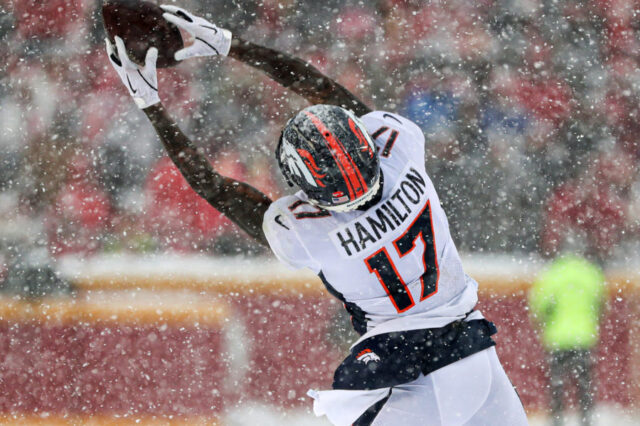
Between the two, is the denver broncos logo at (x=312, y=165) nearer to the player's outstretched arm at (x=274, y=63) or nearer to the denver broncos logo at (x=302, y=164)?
the denver broncos logo at (x=302, y=164)

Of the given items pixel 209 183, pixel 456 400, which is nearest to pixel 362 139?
pixel 209 183

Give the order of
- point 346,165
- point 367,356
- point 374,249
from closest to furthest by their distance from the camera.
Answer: point 346,165 < point 374,249 < point 367,356

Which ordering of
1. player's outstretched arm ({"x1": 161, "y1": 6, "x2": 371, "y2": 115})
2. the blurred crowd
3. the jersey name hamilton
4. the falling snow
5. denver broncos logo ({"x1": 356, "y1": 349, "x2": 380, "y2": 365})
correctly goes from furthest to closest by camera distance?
the blurred crowd, the falling snow, player's outstretched arm ({"x1": 161, "y1": 6, "x2": 371, "y2": 115}), denver broncos logo ({"x1": 356, "y1": 349, "x2": 380, "y2": 365}), the jersey name hamilton

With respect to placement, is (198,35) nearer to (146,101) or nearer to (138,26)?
(138,26)

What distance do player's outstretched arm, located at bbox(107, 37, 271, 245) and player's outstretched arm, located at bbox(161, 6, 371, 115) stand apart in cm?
21

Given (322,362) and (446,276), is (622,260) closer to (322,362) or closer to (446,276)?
(322,362)

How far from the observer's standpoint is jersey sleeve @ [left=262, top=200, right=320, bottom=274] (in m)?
2.49

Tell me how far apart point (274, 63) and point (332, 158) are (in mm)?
864

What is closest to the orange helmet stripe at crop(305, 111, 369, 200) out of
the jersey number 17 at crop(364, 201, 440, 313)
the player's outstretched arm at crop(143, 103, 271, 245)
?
the jersey number 17 at crop(364, 201, 440, 313)

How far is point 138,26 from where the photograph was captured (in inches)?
104

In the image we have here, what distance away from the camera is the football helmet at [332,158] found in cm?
231

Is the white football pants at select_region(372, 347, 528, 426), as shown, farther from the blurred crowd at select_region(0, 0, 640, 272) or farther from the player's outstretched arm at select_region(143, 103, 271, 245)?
the blurred crowd at select_region(0, 0, 640, 272)

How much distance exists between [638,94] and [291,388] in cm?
407

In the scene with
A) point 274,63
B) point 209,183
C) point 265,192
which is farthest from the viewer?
point 265,192
